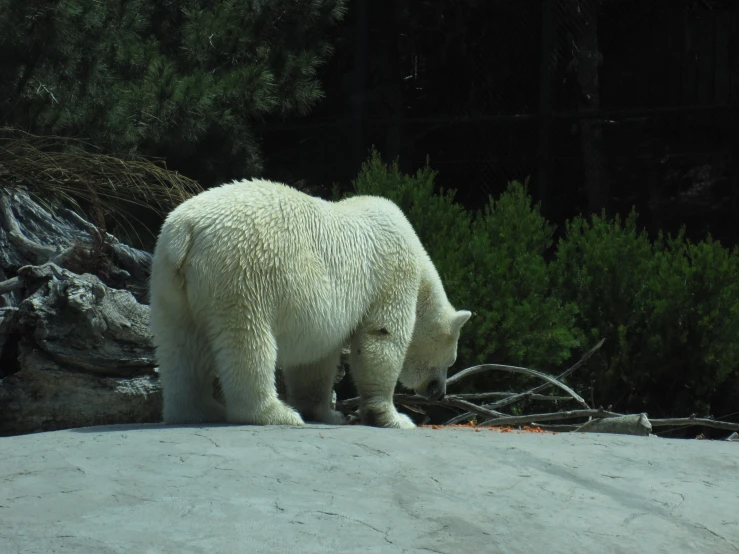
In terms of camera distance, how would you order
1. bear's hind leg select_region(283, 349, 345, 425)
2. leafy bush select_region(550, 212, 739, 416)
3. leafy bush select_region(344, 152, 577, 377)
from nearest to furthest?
bear's hind leg select_region(283, 349, 345, 425), leafy bush select_region(344, 152, 577, 377), leafy bush select_region(550, 212, 739, 416)

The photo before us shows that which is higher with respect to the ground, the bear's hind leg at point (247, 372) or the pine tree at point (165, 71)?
the pine tree at point (165, 71)

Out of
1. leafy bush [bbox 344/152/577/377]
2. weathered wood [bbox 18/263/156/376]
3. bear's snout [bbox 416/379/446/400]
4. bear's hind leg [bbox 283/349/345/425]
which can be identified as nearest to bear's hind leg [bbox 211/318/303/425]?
bear's hind leg [bbox 283/349/345/425]

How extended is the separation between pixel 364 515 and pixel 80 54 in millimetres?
5752

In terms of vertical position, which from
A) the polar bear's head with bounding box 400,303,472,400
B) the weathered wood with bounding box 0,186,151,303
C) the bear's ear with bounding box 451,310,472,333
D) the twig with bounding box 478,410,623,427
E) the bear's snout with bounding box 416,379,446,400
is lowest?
the twig with bounding box 478,410,623,427

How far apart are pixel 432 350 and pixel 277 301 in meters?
1.48

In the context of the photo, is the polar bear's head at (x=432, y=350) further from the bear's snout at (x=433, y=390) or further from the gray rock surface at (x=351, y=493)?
the gray rock surface at (x=351, y=493)

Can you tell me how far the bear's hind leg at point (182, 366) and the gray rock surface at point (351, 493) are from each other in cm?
30

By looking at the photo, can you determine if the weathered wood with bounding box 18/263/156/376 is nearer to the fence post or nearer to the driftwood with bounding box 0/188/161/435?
the driftwood with bounding box 0/188/161/435

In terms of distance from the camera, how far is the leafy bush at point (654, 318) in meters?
8.15

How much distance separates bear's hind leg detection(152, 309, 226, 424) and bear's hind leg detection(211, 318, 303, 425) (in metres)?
0.19

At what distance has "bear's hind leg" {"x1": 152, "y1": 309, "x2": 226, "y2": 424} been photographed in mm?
4977

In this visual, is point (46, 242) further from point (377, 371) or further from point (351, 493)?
point (351, 493)

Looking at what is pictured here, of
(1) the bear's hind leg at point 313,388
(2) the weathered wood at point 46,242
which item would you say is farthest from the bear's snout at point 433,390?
(2) the weathered wood at point 46,242

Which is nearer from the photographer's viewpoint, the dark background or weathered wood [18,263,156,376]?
weathered wood [18,263,156,376]
